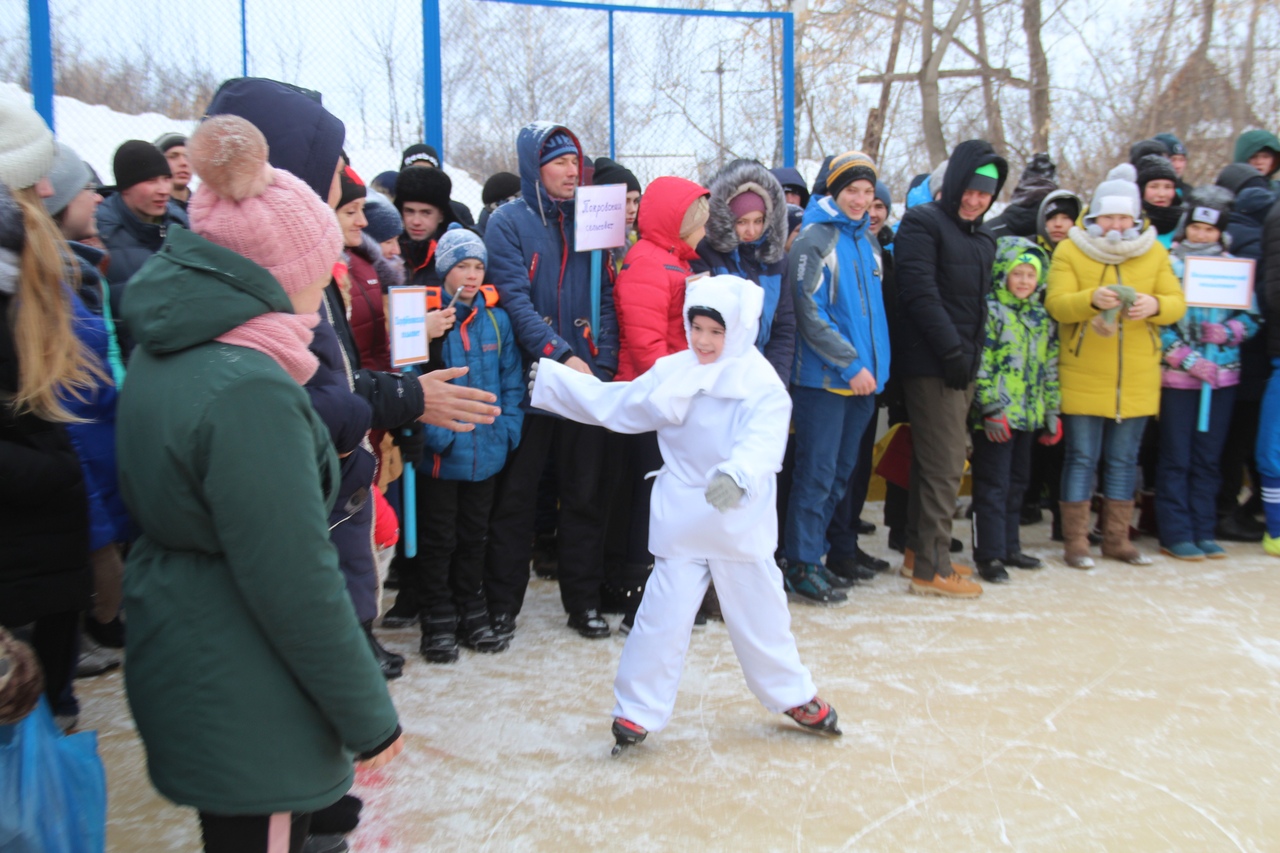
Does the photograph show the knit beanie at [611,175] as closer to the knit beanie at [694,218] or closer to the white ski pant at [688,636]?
the knit beanie at [694,218]

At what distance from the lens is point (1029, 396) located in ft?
18.7

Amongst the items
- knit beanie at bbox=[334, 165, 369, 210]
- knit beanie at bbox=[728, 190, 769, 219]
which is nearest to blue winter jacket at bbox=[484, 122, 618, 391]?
knit beanie at bbox=[728, 190, 769, 219]

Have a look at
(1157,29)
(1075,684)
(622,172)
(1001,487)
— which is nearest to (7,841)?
(1075,684)

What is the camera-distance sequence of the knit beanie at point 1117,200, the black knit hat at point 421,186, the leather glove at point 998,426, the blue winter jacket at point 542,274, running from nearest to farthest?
the blue winter jacket at point 542,274 < the black knit hat at point 421,186 < the leather glove at point 998,426 < the knit beanie at point 1117,200

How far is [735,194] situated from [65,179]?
9.26 ft

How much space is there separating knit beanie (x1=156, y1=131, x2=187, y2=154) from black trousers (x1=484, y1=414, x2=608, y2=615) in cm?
265

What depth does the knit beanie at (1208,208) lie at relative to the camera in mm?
6172

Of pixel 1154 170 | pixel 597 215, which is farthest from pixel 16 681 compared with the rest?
pixel 1154 170

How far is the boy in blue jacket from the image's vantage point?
4.25m

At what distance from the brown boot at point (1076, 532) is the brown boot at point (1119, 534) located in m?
0.19

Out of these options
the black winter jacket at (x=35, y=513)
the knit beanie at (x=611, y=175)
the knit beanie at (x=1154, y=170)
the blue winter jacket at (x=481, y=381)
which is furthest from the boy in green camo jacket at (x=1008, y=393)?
the black winter jacket at (x=35, y=513)

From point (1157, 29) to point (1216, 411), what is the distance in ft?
32.2

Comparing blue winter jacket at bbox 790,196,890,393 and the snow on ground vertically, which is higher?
the snow on ground

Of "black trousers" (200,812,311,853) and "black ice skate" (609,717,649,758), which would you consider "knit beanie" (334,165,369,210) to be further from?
"black trousers" (200,812,311,853)
